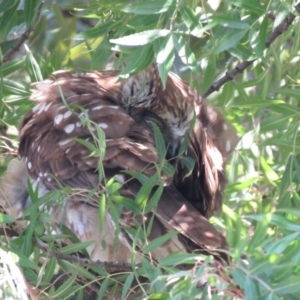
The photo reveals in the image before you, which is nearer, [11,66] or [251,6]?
[251,6]

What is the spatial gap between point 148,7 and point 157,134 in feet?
1.35

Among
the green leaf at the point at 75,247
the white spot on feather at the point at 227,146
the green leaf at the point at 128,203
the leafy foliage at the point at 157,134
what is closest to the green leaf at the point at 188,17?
the leafy foliage at the point at 157,134

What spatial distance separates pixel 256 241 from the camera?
1738mm

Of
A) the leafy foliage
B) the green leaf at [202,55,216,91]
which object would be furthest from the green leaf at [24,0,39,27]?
the green leaf at [202,55,216,91]

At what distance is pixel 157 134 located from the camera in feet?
7.93

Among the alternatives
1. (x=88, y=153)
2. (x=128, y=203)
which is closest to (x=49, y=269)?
(x=128, y=203)

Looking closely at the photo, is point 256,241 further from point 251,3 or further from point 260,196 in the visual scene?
point 260,196

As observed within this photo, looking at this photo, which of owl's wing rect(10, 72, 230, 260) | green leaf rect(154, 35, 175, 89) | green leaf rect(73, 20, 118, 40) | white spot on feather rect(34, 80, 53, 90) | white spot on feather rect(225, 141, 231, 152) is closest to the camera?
green leaf rect(154, 35, 175, 89)

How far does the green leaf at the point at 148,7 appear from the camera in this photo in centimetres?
216

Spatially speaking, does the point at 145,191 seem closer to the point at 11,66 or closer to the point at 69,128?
the point at 69,128

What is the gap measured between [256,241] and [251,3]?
2.64 feet

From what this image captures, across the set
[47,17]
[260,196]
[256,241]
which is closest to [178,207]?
[256,241]

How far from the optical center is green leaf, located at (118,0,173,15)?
2159 millimetres

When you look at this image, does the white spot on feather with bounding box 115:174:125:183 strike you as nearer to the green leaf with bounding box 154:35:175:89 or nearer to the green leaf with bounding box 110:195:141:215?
the green leaf with bounding box 110:195:141:215
